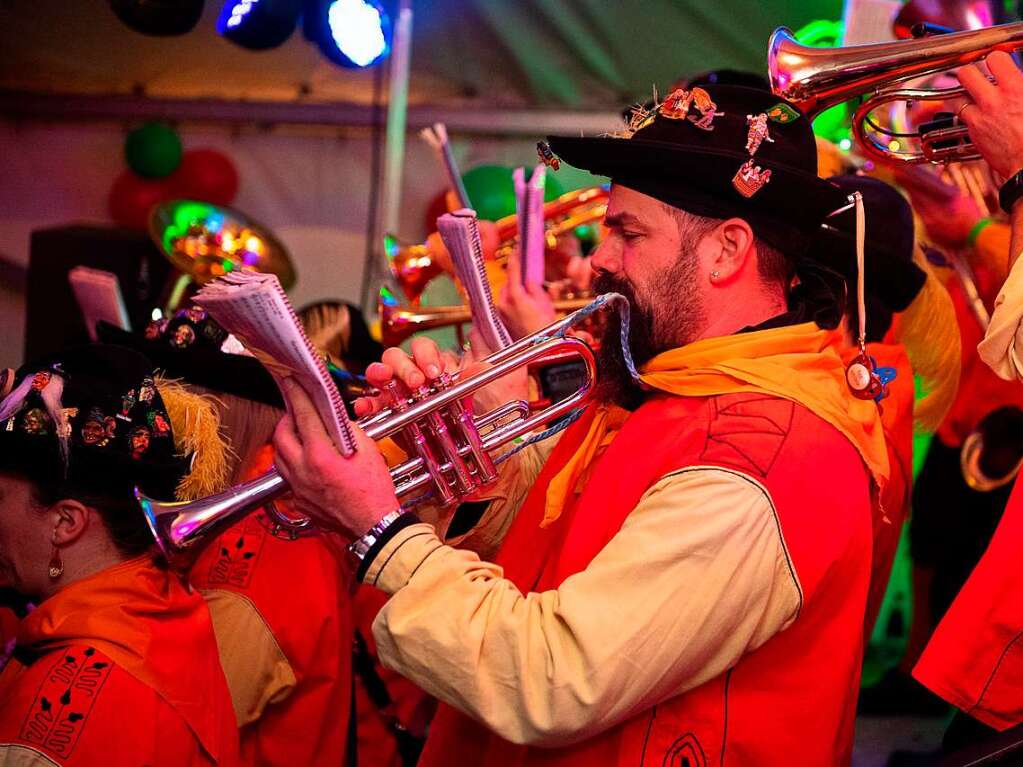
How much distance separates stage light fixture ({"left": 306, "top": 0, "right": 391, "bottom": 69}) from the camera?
189 inches

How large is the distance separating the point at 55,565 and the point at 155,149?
16.5 feet

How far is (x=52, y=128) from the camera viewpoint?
23.4 feet

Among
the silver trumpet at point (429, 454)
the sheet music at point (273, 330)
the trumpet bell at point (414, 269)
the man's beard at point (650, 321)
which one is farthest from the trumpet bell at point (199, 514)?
the trumpet bell at point (414, 269)

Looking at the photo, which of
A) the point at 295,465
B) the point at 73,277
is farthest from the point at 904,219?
the point at 73,277

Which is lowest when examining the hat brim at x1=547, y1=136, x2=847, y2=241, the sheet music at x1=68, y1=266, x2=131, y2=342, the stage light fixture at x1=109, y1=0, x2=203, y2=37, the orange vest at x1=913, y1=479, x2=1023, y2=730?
the orange vest at x1=913, y1=479, x2=1023, y2=730

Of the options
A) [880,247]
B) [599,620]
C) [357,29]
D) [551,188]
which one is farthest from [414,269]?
[599,620]

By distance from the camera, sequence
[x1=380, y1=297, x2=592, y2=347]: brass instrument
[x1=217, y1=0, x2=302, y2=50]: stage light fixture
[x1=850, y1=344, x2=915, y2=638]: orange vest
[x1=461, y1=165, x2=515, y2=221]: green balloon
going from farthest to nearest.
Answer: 1. [x1=461, y1=165, x2=515, y2=221]: green balloon
2. [x1=217, y1=0, x2=302, y2=50]: stage light fixture
3. [x1=380, y1=297, x2=592, y2=347]: brass instrument
4. [x1=850, y1=344, x2=915, y2=638]: orange vest

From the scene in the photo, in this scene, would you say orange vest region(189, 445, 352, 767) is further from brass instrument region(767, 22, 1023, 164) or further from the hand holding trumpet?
the hand holding trumpet

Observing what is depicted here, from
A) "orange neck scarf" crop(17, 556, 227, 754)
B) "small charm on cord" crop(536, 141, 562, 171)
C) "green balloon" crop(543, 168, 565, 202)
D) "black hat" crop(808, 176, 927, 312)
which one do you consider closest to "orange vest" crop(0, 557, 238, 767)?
"orange neck scarf" crop(17, 556, 227, 754)

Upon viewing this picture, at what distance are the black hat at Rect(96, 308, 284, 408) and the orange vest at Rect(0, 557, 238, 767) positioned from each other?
655mm

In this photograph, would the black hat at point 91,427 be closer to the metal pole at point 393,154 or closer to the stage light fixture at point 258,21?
the stage light fixture at point 258,21

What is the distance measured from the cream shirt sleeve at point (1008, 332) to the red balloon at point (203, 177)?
5.57 metres

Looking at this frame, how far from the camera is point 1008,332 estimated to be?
212 centimetres

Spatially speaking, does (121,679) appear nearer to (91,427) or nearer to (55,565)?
(55,565)
